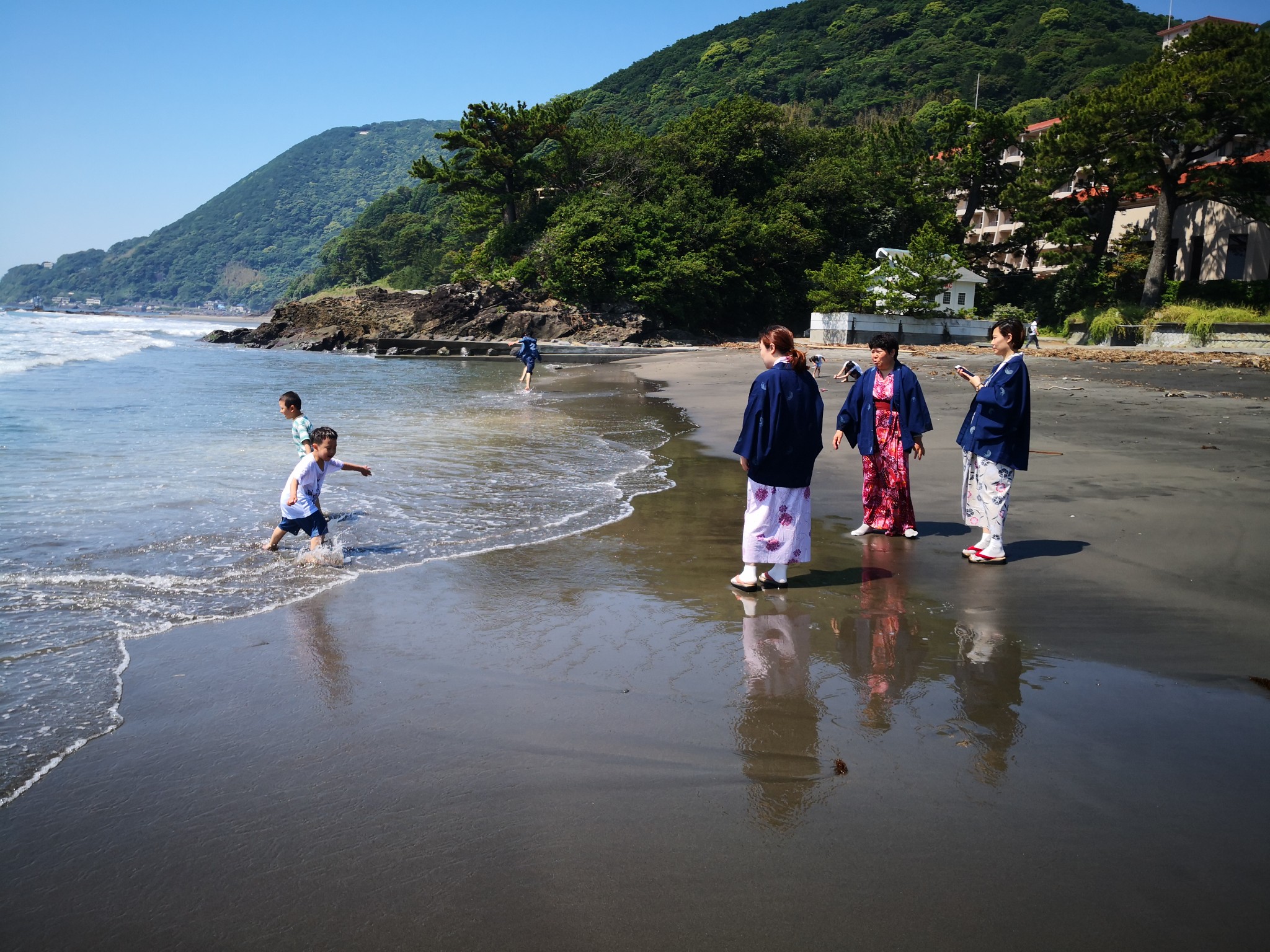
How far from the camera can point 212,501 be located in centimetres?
875

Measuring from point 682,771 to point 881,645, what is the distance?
194 cm

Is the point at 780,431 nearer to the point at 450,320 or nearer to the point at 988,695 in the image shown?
the point at 988,695

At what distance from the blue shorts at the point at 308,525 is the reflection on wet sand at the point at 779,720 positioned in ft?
11.6

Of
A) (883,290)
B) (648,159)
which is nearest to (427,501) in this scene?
(883,290)

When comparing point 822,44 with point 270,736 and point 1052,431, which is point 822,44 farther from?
point 270,736

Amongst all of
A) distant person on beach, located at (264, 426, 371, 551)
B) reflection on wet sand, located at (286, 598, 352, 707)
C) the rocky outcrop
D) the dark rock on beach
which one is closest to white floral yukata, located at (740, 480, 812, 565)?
reflection on wet sand, located at (286, 598, 352, 707)

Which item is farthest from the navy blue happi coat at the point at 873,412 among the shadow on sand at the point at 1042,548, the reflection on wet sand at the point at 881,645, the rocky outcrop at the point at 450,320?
the rocky outcrop at the point at 450,320

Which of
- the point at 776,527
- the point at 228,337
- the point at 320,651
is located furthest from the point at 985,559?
the point at 228,337

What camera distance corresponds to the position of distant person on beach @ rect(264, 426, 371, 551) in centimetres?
671

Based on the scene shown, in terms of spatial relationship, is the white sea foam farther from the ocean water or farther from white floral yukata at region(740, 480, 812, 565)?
white floral yukata at region(740, 480, 812, 565)

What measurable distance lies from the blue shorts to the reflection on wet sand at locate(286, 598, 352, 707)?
1195 millimetres

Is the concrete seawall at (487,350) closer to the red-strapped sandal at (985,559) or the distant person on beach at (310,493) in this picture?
the distant person on beach at (310,493)

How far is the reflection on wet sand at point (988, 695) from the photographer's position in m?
3.59

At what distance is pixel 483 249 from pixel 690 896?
56548 millimetres
